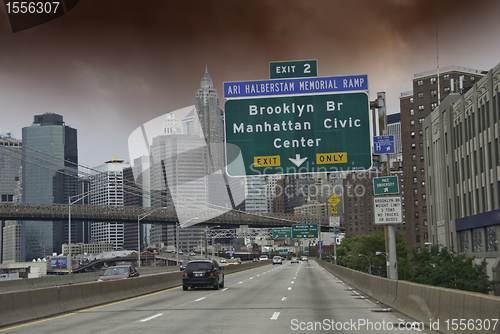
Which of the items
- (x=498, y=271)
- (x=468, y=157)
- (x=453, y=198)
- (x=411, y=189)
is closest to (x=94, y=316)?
(x=498, y=271)

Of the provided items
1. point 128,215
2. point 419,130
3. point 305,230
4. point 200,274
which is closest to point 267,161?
point 200,274

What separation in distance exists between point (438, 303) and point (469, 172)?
5757 centimetres

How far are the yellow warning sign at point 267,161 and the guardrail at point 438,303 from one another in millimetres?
7147

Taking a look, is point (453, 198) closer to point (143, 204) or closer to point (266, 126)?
point (266, 126)

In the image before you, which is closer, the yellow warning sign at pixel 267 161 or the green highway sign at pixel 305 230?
the yellow warning sign at pixel 267 161

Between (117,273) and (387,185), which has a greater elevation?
(387,185)

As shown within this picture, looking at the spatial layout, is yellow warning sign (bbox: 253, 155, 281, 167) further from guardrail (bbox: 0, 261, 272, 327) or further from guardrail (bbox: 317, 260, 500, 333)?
guardrail (bbox: 0, 261, 272, 327)

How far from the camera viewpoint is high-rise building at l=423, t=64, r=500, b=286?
190ft

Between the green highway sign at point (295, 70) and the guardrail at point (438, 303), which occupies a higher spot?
the green highway sign at point (295, 70)

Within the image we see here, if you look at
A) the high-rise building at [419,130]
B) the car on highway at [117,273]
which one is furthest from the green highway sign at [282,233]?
the car on highway at [117,273]

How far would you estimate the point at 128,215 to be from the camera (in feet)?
419

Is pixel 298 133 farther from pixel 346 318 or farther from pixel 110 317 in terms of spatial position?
pixel 110 317

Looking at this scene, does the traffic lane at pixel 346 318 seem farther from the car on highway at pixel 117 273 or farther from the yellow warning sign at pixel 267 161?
the car on highway at pixel 117 273

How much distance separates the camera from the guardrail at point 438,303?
10672 mm
